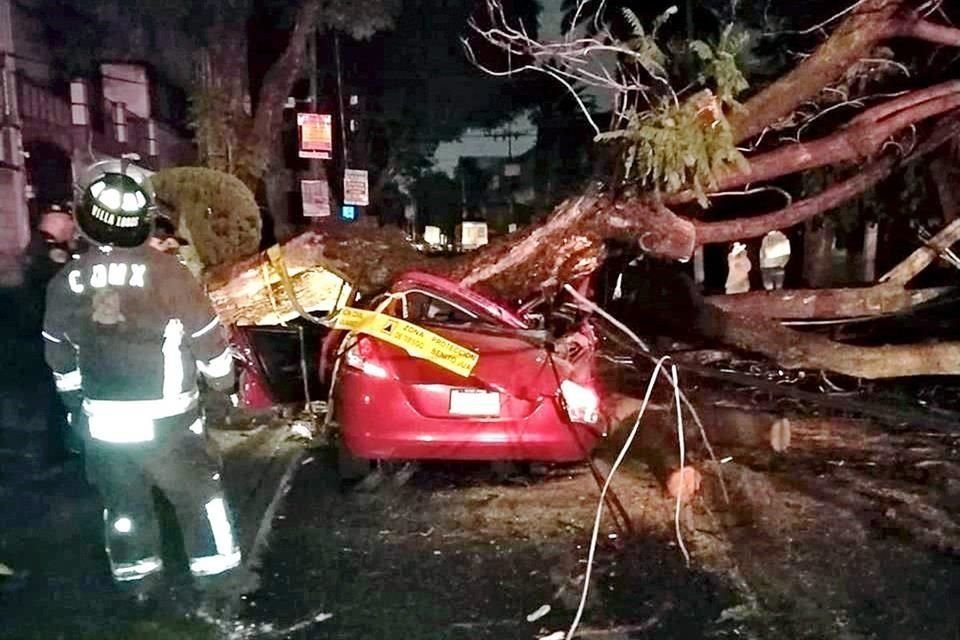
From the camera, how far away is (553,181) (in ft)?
112

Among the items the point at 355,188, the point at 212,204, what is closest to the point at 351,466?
the point at 212,204

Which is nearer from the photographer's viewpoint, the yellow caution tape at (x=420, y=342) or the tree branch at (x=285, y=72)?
the yellow caution tape at (x=420, y=342)

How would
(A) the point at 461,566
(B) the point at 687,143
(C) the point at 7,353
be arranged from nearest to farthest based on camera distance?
(A) the point at 461,566
(B) the point at 687,143
(C) the point at 7,353

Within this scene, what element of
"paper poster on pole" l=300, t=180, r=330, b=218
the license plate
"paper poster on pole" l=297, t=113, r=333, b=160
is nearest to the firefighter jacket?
the license plate

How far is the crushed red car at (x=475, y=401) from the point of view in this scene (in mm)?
6570

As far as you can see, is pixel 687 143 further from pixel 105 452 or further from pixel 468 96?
pixel 468 96

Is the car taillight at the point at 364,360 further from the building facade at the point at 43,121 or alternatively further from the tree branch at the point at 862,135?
the building facade at the point at 43,121

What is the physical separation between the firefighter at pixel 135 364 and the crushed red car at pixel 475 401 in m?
1.86

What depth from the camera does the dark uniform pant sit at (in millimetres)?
4617

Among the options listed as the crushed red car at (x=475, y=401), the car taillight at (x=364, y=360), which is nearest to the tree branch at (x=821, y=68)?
the crushed red car at (x=475, y=401)

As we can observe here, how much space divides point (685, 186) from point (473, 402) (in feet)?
8.63

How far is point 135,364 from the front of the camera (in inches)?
178

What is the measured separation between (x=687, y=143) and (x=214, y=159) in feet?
42.3

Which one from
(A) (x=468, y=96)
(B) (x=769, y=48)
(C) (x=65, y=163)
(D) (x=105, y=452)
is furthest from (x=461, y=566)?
(A) (x=468, y=96)
